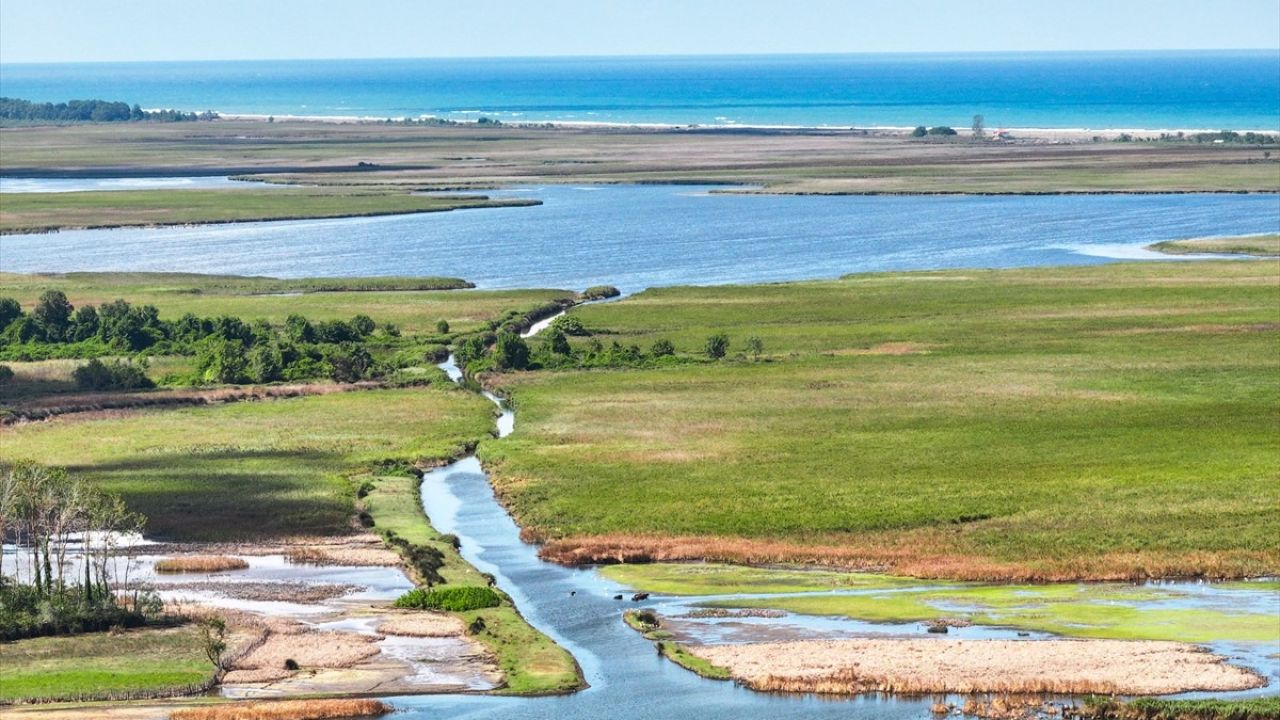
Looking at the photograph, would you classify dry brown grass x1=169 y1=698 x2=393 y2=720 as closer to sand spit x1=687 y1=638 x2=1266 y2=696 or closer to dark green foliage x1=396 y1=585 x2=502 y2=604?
dark green foliage x1=396 y1=585 x2=502 y2=604

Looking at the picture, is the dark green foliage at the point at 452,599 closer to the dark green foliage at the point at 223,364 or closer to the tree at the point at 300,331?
the dark green foliage at the point at 223,364

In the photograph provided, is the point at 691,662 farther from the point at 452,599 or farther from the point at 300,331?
the point at 300,331

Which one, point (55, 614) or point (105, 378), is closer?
point (55, 614)

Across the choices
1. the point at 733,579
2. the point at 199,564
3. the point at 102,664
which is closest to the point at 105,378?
the point at 199,564

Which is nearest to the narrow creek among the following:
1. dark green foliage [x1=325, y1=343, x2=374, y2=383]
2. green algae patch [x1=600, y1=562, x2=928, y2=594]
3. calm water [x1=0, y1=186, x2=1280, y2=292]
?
green algae patch [x1=600, y1=562, x2=928, y2=594]

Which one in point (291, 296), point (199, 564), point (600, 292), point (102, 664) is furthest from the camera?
point (291, 296)

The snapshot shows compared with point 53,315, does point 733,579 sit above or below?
below
